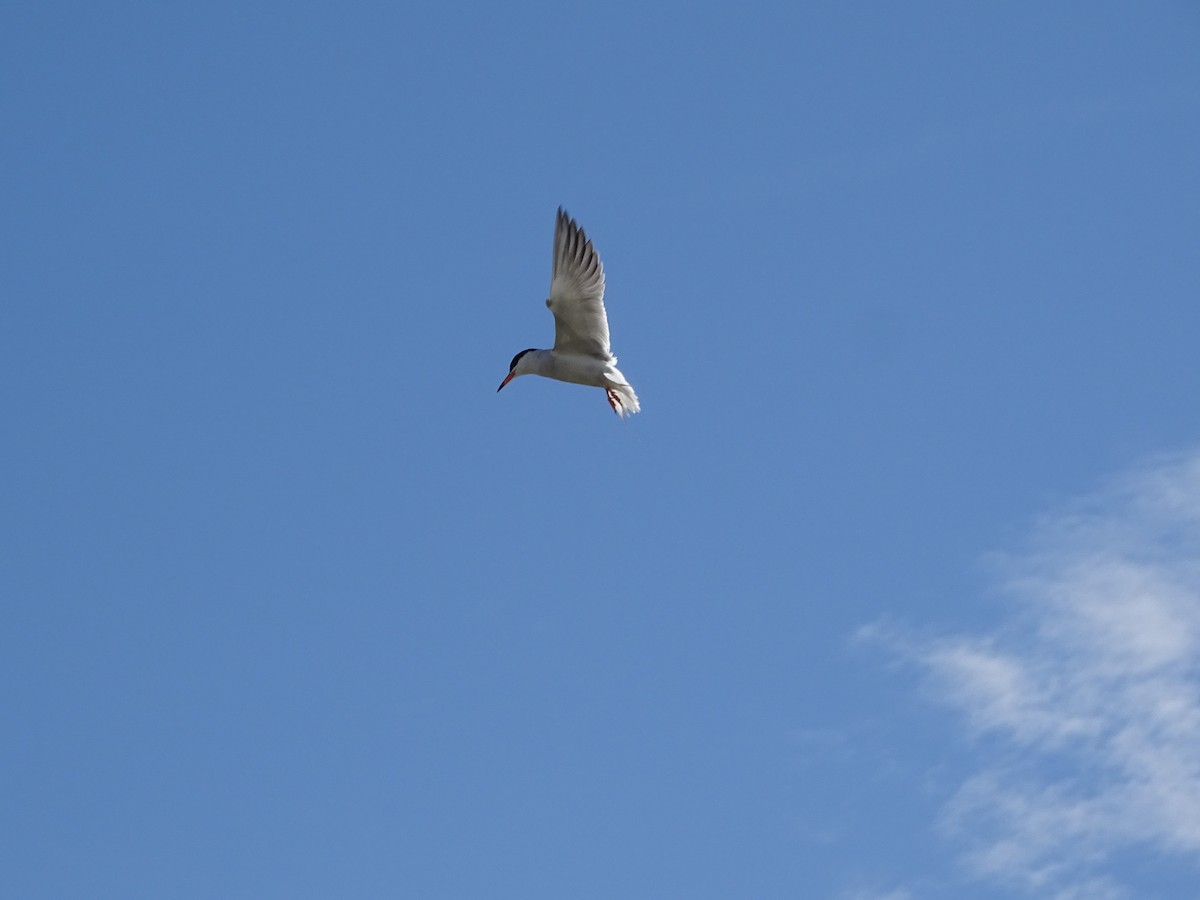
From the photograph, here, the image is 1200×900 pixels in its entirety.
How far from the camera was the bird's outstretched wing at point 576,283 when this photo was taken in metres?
27.9

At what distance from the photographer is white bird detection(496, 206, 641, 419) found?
2795 centimetres

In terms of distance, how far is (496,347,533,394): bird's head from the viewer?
2875 cm

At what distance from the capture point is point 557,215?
92.5 ft

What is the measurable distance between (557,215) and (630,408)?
2609 millimetres

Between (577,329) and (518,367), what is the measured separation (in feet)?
→ 3.43

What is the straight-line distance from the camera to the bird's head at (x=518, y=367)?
94.3 ft

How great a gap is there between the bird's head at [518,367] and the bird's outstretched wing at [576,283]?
76cm

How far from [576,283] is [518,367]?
1.49 metres

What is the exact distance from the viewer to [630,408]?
29.0 metres

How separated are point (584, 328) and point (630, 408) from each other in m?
1.38

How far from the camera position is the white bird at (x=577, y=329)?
91.7 feet

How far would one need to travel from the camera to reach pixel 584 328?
92.6 feet

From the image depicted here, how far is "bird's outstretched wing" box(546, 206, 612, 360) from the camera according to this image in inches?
1100

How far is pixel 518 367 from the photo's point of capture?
28.8 meters
